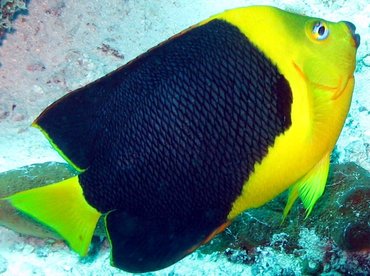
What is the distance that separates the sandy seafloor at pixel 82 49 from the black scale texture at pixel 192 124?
1882mm

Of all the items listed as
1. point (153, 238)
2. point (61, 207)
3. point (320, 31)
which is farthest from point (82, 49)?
point (320, 31)

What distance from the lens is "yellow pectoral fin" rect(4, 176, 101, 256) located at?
1423 millimetres

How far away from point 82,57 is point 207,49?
9.97 ft

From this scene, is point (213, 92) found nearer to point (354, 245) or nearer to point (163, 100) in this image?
point (163, 100)

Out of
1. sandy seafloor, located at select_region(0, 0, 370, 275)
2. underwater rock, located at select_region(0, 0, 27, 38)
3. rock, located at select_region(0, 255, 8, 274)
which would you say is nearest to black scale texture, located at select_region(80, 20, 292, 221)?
rock, located at select_region(0, 255, 8, 274)

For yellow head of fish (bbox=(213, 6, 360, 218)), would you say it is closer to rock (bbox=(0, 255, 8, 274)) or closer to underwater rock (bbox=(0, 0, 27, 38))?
rock (bbox=(0, 255, 8, 274))

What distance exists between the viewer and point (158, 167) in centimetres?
133

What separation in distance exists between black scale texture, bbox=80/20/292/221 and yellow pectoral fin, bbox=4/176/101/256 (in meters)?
0.09

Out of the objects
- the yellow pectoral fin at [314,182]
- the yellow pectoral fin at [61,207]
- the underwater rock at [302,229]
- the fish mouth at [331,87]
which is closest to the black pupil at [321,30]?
the fish mouth at [331,87]


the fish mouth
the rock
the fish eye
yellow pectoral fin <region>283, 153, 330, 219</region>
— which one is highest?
the fish eye

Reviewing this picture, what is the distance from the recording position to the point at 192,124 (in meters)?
1.30

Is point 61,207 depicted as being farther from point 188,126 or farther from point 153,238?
point 188,126

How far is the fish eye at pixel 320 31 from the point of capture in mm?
1290

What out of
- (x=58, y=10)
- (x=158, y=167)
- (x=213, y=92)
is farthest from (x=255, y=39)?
(x=58, y=10)
